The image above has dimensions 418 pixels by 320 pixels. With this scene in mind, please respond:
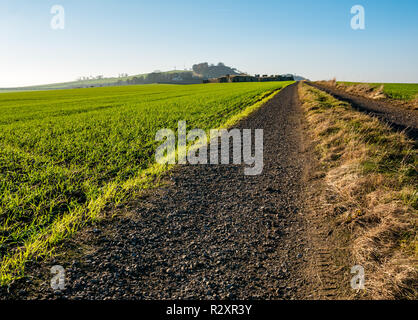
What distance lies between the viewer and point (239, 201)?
530 cm

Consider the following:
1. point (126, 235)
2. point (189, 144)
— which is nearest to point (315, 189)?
point (126, 235)

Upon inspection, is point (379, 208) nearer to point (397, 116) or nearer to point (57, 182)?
point (57, 182)

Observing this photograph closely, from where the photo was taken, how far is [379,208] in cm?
416

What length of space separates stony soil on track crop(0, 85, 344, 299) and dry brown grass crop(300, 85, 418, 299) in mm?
747

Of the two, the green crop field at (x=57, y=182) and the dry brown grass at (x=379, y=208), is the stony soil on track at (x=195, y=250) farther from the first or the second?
the dry brown grass at (x=379, y=208)

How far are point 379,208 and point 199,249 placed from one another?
3.26 meters

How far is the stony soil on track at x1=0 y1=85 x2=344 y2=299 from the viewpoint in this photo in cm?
295
